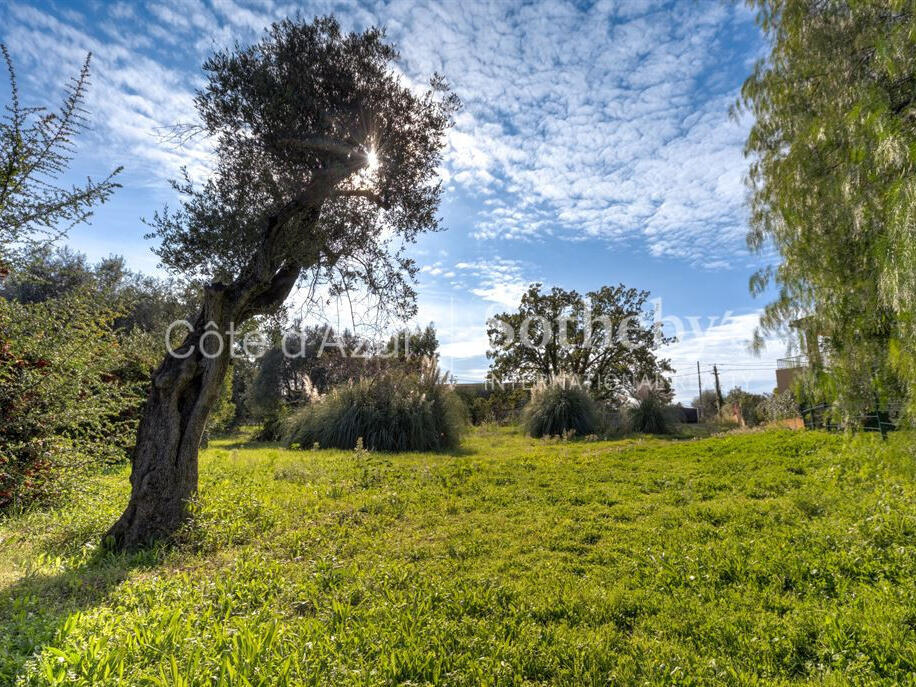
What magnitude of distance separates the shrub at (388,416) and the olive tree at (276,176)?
528 centimetres

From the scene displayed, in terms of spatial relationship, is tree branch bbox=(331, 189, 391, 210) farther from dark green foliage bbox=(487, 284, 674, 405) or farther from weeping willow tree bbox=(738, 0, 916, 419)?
dark green foliage bbox=(487, 284, 674, 405)

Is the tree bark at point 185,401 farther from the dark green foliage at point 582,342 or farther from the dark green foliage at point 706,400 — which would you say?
the dark green foliage at point 706,400

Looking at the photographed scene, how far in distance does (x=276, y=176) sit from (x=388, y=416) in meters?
6.32

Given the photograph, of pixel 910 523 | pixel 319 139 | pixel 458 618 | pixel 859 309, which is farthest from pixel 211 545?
pixel 910 523

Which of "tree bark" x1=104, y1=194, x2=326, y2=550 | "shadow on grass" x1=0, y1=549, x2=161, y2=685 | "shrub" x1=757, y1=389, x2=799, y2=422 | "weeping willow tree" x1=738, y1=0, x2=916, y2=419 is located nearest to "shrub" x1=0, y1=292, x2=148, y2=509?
"tree bark" x1=104, y1=194, x2=326, y2=550

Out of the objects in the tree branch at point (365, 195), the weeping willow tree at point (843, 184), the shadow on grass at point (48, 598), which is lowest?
the shadow on grass at point (48, 598)

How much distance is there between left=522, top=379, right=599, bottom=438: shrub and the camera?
42.4ft

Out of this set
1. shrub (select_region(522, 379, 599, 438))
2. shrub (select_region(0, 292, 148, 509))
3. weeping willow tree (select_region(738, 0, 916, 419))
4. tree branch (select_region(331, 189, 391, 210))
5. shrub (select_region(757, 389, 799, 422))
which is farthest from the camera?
shrub (select_region(757, 389, 799, 422))

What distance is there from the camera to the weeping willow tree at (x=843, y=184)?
2.33m

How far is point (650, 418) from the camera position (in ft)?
45.1

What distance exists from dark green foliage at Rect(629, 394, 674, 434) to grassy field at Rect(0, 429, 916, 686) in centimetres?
793

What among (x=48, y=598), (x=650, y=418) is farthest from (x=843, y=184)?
(x=650, y=418)

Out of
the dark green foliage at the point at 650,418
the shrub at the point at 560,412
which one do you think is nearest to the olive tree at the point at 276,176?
the shrub at the point at 560,412

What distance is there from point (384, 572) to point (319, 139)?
14.7 feet
